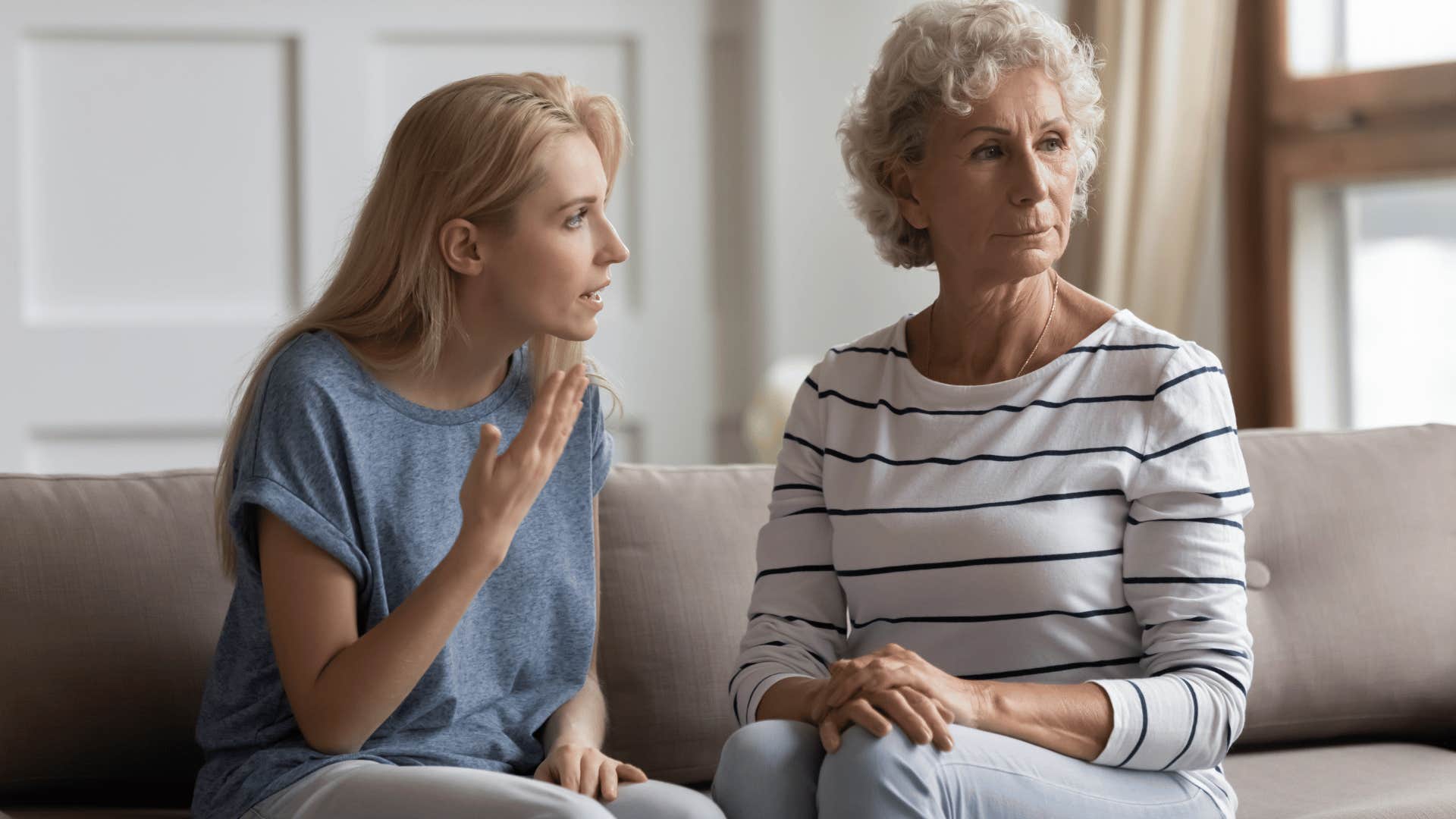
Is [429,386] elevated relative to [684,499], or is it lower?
elevated

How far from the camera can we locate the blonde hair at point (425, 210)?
1451mm

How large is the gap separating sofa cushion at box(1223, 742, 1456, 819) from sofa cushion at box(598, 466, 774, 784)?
63cm

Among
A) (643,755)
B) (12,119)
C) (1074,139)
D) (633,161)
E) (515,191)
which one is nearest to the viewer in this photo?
(515,191)

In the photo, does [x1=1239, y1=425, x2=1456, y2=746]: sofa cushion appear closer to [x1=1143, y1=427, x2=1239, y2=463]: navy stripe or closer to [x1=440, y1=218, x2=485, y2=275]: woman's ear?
[x1=1143, y1=427, x2=1239, y2=463]: navy stripe

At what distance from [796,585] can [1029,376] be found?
0.33 meters

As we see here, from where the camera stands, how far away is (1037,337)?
157 centimetres

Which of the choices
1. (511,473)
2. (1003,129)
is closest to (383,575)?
(511,473)

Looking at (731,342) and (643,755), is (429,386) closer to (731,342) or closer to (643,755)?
(643,755)

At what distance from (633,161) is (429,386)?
2092 mm

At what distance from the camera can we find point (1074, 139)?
156 centimetres

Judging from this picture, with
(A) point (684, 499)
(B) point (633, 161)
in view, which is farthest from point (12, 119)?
(A) point (684, 499)

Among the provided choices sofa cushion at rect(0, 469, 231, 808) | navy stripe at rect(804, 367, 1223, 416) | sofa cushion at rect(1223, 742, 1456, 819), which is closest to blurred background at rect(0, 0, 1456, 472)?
sofa cushion at rect(1223, 742, 1456, 819)

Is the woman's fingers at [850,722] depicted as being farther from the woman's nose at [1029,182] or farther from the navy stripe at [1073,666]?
the woman's nose at [1029,182]

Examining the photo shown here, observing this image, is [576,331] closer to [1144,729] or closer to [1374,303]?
[1144,729]
